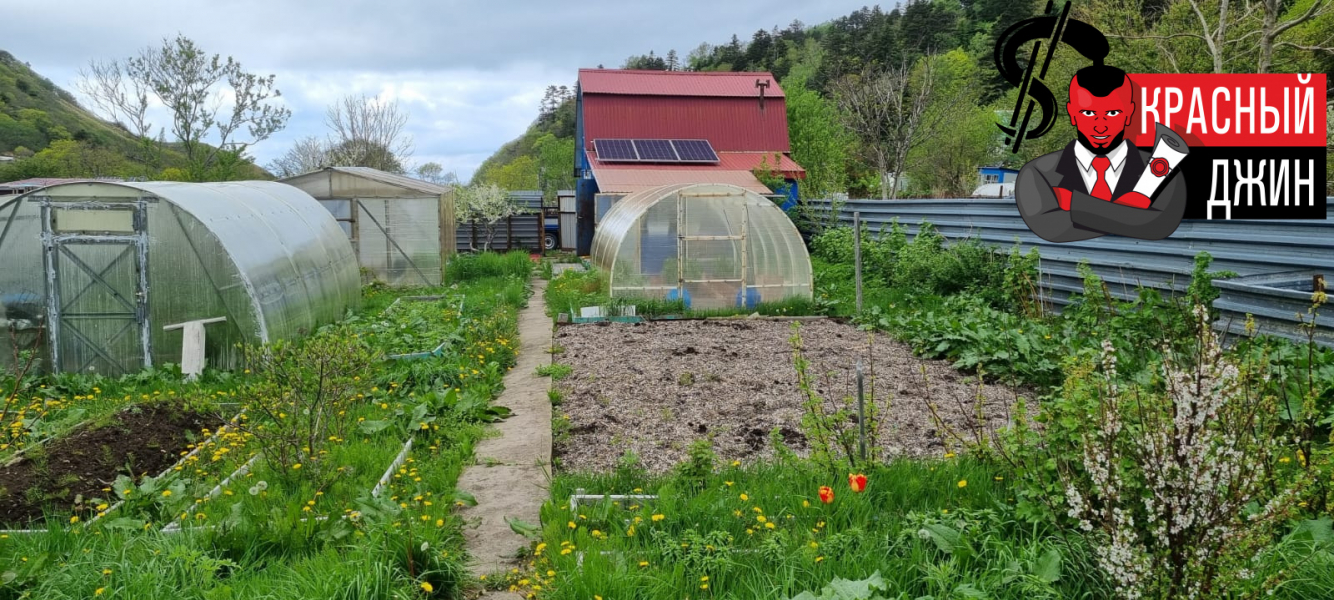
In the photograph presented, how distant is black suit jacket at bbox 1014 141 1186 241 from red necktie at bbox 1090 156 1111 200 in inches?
2.7

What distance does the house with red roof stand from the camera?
78.6ft

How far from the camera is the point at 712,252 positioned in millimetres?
12875

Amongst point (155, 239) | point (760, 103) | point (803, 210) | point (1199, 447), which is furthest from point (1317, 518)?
point (760, 103)

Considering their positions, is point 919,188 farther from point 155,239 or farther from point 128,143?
point 128,143

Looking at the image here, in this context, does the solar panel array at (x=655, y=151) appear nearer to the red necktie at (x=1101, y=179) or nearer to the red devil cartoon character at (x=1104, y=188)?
the red devil cartoon character at (x=1104, y=188)

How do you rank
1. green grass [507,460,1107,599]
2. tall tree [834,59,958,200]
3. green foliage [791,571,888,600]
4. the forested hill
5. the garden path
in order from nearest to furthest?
1. green foliage [791,571,888,600]
2. green grass [507,460,1107,599]
3. the garden path
4. the forested hill
5. tall tree [834,59,958,200]

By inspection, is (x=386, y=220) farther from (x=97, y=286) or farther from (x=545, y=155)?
(x=545, y=155)

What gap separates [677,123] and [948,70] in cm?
1955

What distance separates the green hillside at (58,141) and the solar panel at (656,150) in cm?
1558

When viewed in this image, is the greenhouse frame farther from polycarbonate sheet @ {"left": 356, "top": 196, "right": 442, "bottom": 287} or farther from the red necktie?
the red necktie

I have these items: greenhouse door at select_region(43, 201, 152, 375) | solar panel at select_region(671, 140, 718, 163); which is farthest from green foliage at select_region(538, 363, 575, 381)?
solar panel at select_region(671, 140, 718, 163)

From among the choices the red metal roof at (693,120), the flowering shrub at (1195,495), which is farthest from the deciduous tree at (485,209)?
the flowering shrub at (1195,495)

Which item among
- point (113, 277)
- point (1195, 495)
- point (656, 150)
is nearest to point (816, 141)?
point (656, 150)

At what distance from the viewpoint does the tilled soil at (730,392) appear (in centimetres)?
641
